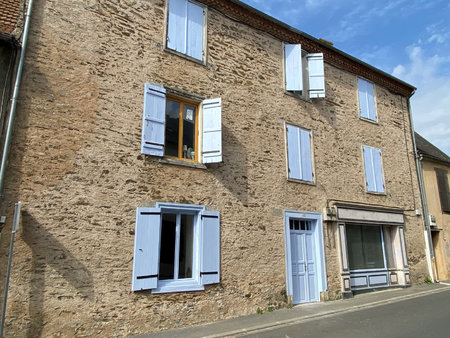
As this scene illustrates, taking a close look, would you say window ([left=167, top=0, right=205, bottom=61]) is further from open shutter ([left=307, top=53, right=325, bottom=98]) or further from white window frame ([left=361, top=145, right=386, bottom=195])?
white window frame ([left=361, top=145, right=386, bottom=195])

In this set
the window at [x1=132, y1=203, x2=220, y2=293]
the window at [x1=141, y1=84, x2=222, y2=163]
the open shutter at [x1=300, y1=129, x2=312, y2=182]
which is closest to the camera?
the window at [x1=132, y1=203, x2=220, y2=293]

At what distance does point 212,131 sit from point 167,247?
2.72 metres

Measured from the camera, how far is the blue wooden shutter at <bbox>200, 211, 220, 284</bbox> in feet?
22.9

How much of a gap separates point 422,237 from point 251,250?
7.89 meters

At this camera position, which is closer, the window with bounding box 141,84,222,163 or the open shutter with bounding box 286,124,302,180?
the window with bounding box 141,84,222,163

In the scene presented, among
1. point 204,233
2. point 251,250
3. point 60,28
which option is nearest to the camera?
point 60,28

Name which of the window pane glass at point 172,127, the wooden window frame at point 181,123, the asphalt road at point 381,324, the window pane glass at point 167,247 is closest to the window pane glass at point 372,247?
the asphalt road at point 381,324

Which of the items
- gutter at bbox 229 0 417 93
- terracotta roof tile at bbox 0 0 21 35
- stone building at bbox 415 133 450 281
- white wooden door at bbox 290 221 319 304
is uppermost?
gutter at bbox 229 0 417 93

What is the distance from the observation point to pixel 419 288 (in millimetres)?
10891

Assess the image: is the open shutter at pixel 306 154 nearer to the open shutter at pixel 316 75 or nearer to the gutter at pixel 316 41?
the open shutter at pixel 316 75

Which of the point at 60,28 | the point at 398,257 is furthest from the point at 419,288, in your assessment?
the point at 60,28

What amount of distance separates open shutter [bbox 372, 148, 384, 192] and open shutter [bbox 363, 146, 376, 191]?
0.17 metres

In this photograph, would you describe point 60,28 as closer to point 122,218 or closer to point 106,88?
point 106,88

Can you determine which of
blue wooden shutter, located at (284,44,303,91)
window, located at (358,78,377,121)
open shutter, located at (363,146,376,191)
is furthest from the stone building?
blue wooden shutter, located at (284,44,303,91)
